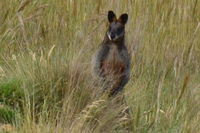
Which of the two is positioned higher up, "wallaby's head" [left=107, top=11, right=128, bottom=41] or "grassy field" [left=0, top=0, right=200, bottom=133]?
"wallaby's head" [left=107, top=11, right=128, bottom=41]

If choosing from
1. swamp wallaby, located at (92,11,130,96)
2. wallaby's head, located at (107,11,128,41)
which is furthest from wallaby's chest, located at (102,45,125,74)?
wallaby's head, located at (107,11,128,41)

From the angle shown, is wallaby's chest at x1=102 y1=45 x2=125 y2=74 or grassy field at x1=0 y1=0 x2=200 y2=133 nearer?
grassy field at x1=0 y1=0 x2=200 y2=133

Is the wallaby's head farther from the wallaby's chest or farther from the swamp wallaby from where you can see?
the wallaby's chest

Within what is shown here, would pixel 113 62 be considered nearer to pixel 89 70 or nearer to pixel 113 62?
pixel 113 62

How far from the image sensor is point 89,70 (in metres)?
6.25

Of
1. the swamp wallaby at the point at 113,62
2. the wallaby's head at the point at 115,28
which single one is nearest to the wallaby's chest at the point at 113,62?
the swamp wallaby at the point at 113,62

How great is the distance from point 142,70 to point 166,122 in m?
1.49

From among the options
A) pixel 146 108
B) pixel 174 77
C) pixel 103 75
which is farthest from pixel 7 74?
pixel 174 77

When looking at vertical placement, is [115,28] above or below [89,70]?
above

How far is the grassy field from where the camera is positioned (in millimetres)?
5676

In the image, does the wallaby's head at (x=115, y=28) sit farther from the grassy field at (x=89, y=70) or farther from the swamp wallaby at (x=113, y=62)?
the grassy field at (x=89, y=70)

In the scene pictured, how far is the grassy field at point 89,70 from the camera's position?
568 cm

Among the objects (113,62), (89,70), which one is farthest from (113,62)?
(89,70)

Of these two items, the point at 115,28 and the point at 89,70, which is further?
the point at 115,28
